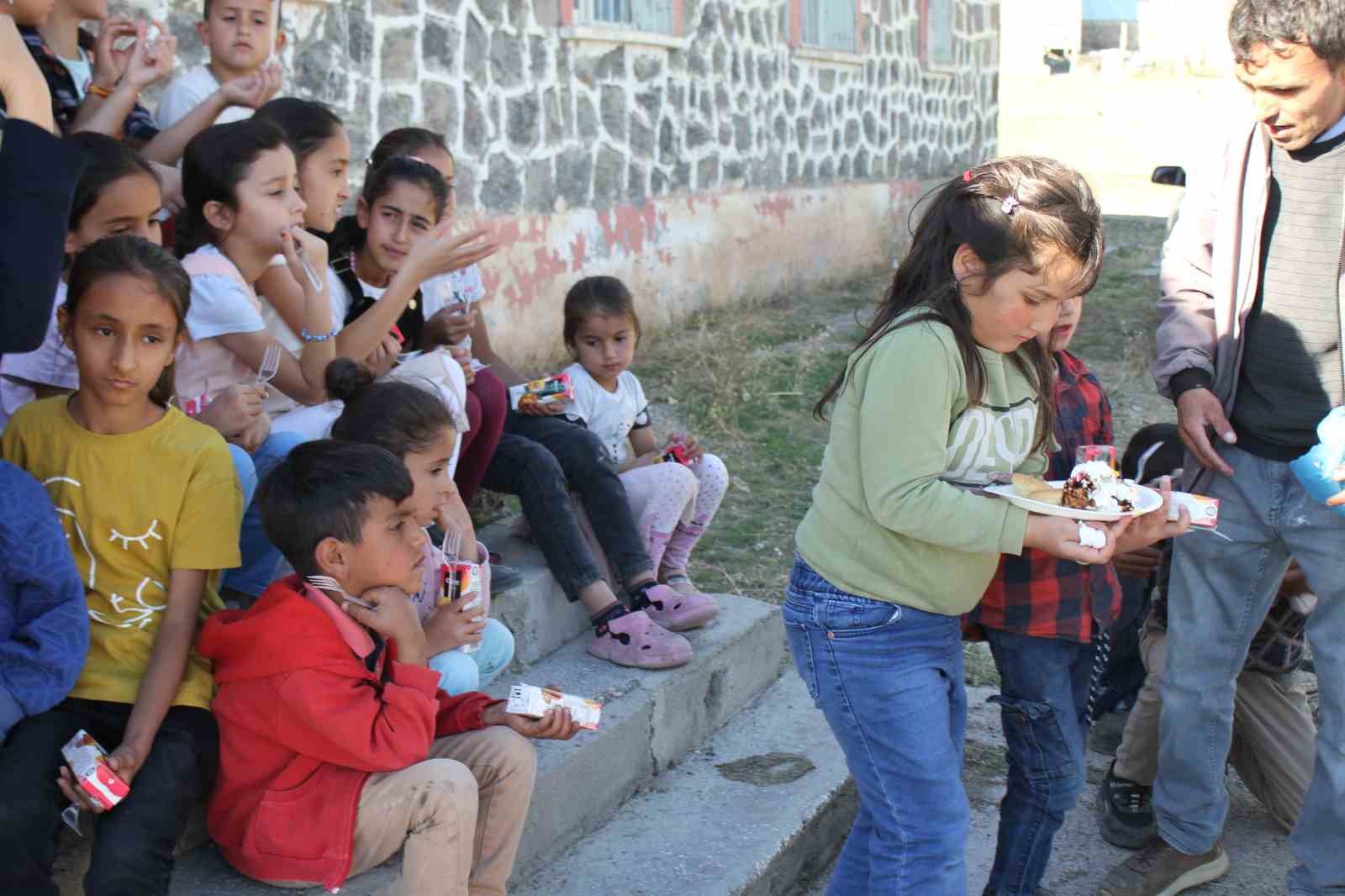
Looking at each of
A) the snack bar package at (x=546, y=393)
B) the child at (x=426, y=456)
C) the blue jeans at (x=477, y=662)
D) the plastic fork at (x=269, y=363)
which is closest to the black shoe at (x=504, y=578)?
the blue jeans at (x=477, y=662)

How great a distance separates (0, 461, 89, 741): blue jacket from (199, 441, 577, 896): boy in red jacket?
0.24 metres

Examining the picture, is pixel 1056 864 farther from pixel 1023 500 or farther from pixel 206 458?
pixel 206 458

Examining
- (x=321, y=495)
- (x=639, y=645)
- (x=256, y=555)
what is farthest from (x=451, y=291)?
(x=321, y=495)

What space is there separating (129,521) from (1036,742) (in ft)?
5.82

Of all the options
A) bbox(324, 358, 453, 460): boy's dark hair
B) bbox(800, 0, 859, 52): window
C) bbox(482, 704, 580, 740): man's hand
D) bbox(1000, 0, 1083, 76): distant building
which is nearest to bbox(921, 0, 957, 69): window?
bbox(800, 0, 859, 52): window

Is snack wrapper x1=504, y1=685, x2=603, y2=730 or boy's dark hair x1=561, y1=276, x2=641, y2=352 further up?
boy's dark hair x1=561, y1=276, x2=641, y2=352

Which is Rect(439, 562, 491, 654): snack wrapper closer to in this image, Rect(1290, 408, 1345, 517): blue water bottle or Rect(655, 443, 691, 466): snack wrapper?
Rect(655, 443, 691, 466): snack wrapper

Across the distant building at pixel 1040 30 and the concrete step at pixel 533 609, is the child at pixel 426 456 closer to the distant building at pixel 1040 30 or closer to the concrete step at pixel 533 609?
the concrete step at pixel 533 609

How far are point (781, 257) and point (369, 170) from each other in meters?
6.23

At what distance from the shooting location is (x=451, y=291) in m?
4.17

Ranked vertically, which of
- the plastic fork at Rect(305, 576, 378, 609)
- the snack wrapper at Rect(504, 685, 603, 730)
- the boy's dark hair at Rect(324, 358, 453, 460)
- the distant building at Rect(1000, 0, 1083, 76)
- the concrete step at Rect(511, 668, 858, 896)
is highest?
the distant building at Rect(1000, 0, 1083, 76)

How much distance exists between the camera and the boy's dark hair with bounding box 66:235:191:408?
249 cm

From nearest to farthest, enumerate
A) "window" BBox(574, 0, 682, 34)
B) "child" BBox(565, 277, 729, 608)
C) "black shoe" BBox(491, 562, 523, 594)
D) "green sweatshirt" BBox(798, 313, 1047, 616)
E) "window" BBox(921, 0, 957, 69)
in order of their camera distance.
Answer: "green sweatshirt" BBox(798, 313, 1047, 616), "black shoe" BBox(491, 562, 523, 594), "child" BBox(565, 277, 729, 608), "window" BBox(574, 0, 682, 34), "window" BBox(921, 0, 957, 69)

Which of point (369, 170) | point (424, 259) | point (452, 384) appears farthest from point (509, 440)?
point (369, 170)
